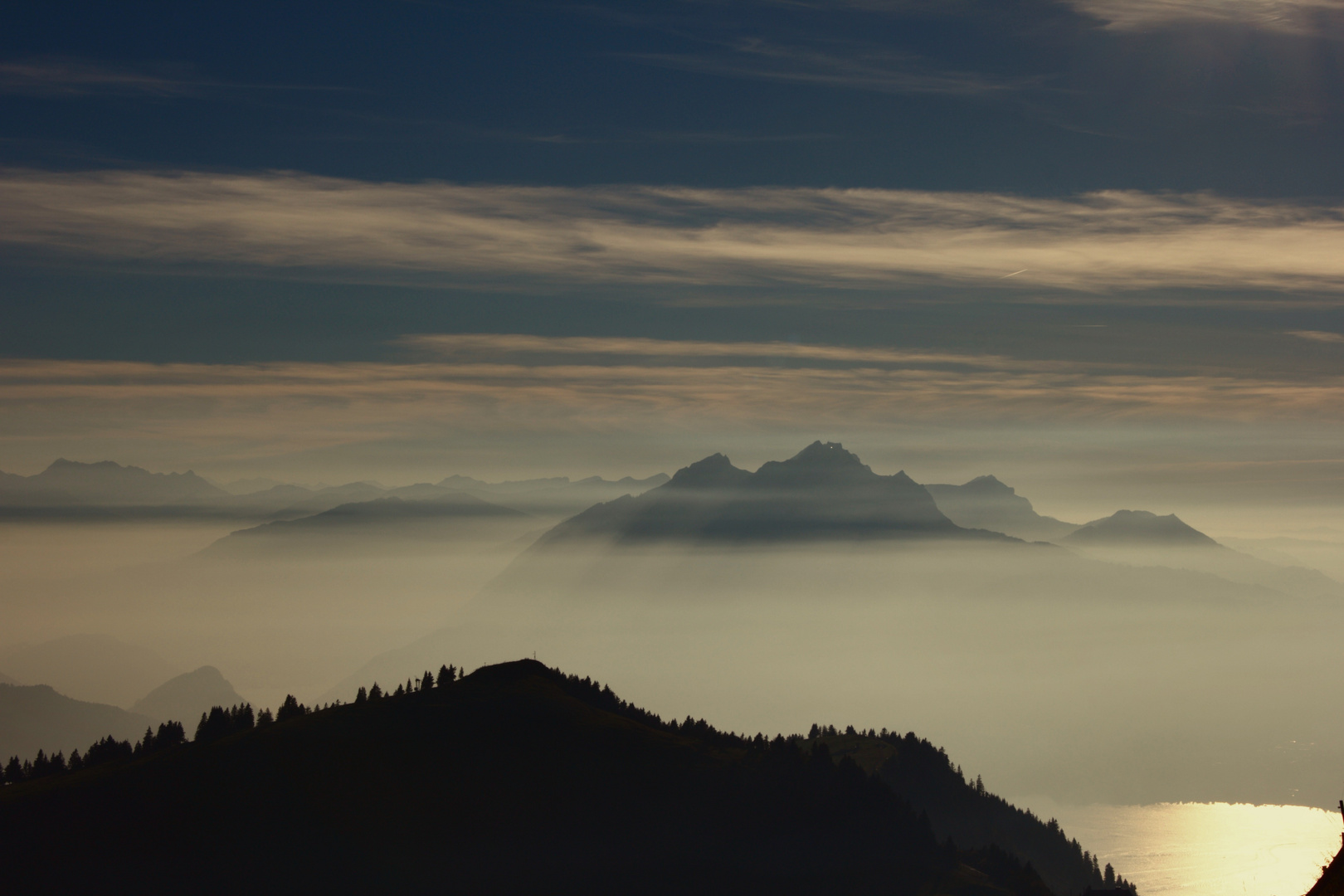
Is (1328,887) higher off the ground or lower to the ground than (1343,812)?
lower

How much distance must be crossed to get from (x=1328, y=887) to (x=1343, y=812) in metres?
2.87

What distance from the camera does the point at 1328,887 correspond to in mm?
36094

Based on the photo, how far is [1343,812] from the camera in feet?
122
